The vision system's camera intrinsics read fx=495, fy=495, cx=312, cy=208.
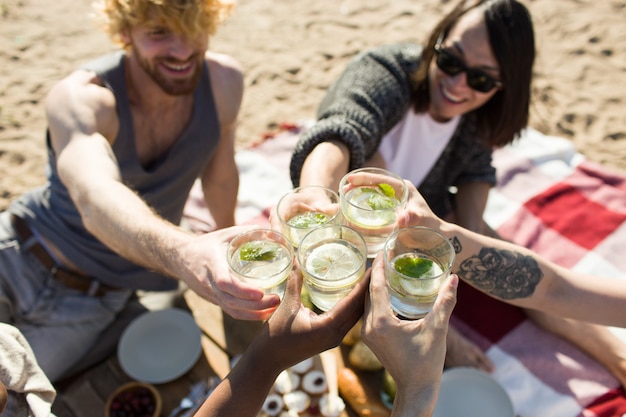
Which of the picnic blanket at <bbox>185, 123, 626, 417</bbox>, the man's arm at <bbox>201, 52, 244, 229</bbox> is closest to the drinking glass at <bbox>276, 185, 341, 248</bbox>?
the man's arm at <bbox>201, 52, 244, 229</bbox>

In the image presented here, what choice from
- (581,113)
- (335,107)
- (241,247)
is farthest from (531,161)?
(241,247)

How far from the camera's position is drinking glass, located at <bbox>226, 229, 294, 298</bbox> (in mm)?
1716

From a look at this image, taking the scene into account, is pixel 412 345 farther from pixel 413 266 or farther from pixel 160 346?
pixel 160 346

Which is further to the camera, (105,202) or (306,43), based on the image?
(306,43)

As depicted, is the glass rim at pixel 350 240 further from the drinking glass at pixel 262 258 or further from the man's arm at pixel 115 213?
the man's arm at pixel 115 213

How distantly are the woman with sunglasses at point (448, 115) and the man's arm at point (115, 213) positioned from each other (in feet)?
2.72

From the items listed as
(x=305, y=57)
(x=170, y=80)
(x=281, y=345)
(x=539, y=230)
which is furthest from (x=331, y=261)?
(x=305, y=57)

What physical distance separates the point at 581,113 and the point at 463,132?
258 centimetres

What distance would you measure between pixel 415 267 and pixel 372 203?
1.06 feet

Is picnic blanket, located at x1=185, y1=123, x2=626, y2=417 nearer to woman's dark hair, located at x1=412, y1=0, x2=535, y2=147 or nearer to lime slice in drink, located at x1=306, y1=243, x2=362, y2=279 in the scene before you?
woman's dark hair, located at x1=412, y1=0, x2=535, y2=147

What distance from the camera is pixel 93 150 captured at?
8.18 feet

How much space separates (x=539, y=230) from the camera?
12.8ft

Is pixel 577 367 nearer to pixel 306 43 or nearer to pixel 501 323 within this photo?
pixel 501 323

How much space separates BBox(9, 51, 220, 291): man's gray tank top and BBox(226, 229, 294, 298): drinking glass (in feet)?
4.49
